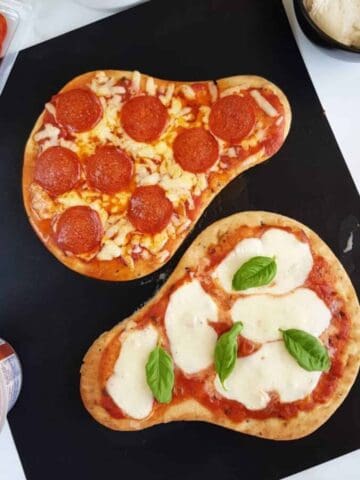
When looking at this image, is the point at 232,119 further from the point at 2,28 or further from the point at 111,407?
the point at 111,407

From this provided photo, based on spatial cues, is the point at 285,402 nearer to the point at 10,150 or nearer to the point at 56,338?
the point at 56,338

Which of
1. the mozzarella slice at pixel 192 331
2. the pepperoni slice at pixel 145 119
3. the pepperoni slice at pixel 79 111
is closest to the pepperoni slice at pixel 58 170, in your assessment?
the pepperoni slice at pixel 79 111

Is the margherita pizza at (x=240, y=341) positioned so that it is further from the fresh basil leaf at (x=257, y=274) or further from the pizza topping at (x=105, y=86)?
the pizza topping at (x=105, y=86)

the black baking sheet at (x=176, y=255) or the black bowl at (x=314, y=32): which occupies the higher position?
the black bowl at (x=314, y=32)

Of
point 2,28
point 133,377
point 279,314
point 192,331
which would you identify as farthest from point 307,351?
point 2,28

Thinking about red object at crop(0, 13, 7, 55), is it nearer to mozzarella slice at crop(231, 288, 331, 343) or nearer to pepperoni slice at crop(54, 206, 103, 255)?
pepperoni slice at crop(54, 206, 103, 255)

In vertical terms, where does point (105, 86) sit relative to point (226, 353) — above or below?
above
